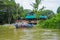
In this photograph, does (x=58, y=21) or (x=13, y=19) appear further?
(x=13, y=19)

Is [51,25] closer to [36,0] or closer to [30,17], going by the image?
[36,0]

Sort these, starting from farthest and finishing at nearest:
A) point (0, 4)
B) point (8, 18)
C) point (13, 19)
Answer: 1. point (13, 19)
2. point (8, 18)
3. point (0, 4)

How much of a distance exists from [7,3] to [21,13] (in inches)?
607

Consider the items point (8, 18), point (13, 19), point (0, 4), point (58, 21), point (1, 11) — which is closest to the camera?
point (58, 21)

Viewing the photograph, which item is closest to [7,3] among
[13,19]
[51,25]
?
[13,19]

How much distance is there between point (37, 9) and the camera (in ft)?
150

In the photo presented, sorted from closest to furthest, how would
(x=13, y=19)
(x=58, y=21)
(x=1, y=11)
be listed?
1. (x=58, y=21)
2. (x=1, y=11)
3. (x=13, y=19)

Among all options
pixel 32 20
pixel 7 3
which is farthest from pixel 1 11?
pixel 32 20

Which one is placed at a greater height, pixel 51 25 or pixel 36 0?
pixel 36 0

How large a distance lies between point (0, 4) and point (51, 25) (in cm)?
1242

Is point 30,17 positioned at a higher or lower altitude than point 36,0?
lower

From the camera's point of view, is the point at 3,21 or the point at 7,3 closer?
the point at 7,3

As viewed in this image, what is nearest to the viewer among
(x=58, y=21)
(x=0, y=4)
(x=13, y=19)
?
(x=58, y=21)

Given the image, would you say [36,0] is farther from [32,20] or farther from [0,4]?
[32,20]
